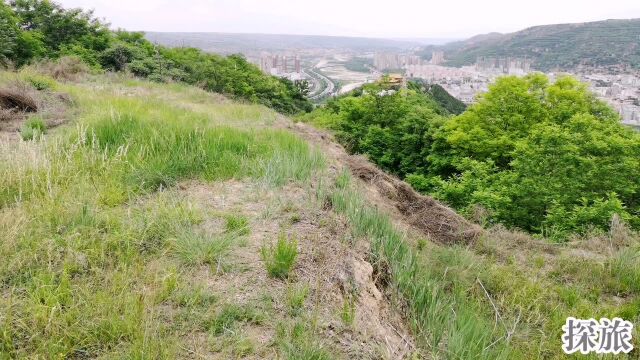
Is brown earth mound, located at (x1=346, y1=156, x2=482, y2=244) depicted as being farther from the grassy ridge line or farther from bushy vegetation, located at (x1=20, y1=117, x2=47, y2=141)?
bushy vegetation, located at (x1=20, y1=117, x2=47, y2=141)

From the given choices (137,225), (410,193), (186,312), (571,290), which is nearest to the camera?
(186,312)

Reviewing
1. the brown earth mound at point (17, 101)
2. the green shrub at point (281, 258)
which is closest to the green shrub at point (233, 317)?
the green shrub at point (281, 258)

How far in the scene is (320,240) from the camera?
310 centimetres

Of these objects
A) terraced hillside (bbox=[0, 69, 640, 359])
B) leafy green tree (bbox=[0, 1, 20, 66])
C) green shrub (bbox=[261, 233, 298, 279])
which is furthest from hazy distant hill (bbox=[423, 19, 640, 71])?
green shrub (bbox=[261, 233, 298, 279])

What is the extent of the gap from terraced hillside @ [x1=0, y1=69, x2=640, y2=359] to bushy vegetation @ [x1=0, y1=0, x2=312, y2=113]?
15.0m

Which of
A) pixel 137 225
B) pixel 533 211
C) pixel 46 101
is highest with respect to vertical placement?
pixel 46 101

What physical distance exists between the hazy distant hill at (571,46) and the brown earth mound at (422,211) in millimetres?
88950

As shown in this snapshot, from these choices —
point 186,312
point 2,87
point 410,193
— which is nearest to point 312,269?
point 186,312

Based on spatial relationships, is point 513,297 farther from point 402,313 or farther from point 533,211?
point 533,211

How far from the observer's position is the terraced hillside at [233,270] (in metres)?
2.08

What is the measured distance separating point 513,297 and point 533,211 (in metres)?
9.91

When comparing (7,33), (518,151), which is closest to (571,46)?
(518,151)

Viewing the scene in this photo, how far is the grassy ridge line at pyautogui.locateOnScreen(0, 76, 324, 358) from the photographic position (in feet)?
6.57

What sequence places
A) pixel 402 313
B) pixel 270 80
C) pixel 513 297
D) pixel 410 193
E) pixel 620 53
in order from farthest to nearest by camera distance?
pixel 620 53 → pixel 270 80 → pixel 410 193 → pixel 513 297 → pixel 402 313
